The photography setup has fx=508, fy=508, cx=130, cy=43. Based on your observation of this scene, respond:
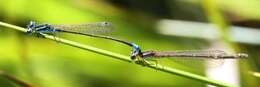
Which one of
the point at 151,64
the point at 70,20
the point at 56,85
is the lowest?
the point at 56,85

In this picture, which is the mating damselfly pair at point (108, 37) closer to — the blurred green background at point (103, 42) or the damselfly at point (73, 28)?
the damselfly at point (73, 28)

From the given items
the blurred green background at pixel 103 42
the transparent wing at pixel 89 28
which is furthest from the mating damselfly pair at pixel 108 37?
the blurred green background at pixel 103 42

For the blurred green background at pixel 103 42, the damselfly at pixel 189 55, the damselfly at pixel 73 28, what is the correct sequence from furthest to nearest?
the blurred green background at pixel 103 42 < the damselfly at pixel 73 28 < the damselfly at pixel 189 55

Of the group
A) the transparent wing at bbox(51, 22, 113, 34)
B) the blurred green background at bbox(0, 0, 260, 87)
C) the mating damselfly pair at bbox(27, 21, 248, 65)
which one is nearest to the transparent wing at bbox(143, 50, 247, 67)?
the mating damselfly pair at bbox(27, 21, 248, 65)

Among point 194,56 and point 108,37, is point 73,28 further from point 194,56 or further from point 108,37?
point 194,56

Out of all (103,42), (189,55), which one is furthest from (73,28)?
(103,42)

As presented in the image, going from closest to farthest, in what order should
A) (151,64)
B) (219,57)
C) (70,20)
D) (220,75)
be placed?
(151,64) < (219,57) < (220,75) < (70,20)

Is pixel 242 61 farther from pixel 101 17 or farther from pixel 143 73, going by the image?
pixel 101 17

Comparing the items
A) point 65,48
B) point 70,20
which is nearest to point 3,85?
point 65,48
